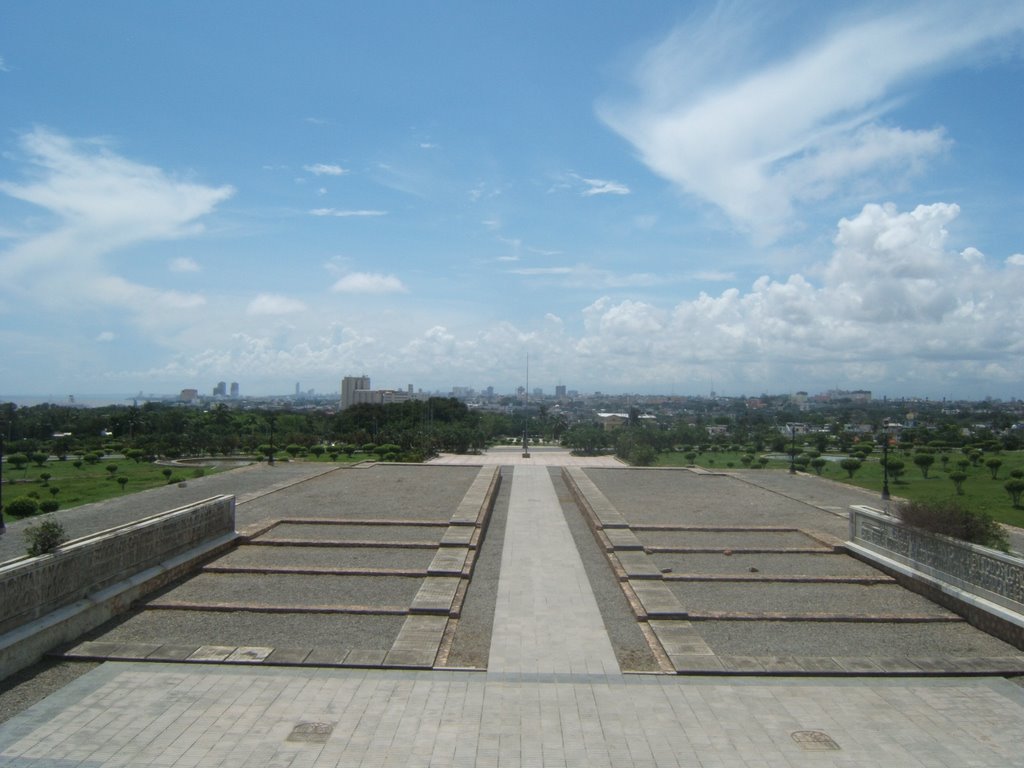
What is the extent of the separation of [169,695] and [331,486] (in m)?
→ 12.6

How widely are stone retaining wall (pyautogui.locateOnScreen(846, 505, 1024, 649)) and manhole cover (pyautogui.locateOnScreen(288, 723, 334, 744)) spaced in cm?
723

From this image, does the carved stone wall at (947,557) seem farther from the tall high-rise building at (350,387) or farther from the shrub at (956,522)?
the tall high-rise building at (350,387)

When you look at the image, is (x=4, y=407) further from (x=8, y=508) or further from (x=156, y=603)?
(x=156, y=603)

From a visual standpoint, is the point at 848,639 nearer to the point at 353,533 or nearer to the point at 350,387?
the point at 353,533

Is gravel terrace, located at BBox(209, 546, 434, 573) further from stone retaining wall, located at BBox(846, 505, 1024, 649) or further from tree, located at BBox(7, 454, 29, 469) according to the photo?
tree, located at BBox(7, 454, 29, 469)

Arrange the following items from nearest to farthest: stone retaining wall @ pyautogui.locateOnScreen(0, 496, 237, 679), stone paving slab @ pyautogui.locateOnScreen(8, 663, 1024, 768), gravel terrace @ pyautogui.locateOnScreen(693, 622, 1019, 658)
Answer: stone paving slab @ pyautogui.locateOnScreen(8, 663, 1024, 768) → stone retaining wall @ pyautogui.locateOnScreen(0, 496, 237, 679) → gravel terrace @ pyautogui.locateOnScreen(693, 622, 1019, 658)

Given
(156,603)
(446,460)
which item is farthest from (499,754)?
(446,460)

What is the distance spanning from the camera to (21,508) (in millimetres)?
15414

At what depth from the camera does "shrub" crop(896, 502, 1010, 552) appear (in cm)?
950

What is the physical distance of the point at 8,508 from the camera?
15.4 meters

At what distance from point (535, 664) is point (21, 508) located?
44.0ft

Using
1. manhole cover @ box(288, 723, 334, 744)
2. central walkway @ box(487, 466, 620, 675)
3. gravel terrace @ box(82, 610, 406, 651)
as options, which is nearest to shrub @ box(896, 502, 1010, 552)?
central walkway @ box(487, 466, 620, 675)

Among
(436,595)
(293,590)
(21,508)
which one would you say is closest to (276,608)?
(293,590)

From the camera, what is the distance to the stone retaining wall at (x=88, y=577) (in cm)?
696
